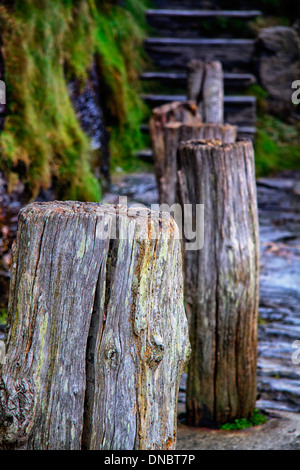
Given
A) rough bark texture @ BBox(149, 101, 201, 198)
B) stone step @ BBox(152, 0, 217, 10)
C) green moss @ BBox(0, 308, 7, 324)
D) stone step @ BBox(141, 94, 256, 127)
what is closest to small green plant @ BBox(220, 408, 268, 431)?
green moss @ BBox(0, 308, 7, 324)

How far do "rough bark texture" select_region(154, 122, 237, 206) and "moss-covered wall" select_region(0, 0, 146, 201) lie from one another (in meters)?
1.17

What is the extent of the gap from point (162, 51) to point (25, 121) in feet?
14.7

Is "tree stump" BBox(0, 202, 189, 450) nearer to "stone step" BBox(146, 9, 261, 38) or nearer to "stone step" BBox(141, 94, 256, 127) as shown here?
"stone step" BBox(141, 94, 256, 127)

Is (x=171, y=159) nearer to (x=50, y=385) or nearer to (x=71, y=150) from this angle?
(x=71, y=150)

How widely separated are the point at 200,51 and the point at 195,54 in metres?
0.09

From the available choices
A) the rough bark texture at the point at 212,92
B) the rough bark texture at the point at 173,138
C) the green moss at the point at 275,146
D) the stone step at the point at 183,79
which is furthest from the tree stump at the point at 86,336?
the stone step at the point at 183,79

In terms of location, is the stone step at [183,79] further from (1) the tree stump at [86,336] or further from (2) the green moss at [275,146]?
(1) the tree stump at [86,336]

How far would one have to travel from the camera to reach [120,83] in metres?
7.43

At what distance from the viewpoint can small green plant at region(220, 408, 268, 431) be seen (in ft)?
9.46

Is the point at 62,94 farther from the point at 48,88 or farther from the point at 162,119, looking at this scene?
the point at 162,119

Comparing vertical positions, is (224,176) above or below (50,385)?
above

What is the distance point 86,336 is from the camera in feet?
5.56

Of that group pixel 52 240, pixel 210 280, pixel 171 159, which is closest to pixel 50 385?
pixel 52 240
